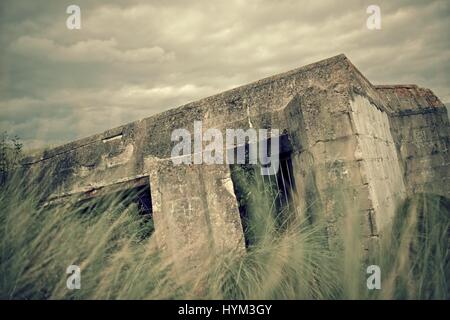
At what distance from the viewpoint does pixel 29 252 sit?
2.32 meters

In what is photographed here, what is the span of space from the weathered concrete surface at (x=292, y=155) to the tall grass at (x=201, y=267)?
0.48 m

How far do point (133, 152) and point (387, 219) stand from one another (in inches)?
164

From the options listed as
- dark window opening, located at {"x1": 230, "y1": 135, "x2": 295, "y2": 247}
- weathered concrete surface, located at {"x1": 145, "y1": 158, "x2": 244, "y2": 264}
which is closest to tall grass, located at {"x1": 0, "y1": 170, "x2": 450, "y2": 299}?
dark window opening, located at {"x1": 230, "y1": 135, "x2": 295, "y2": 247}

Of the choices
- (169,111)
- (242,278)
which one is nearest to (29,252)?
(242,278)

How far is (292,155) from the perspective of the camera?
4.23 meters

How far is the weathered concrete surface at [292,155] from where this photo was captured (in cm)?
350

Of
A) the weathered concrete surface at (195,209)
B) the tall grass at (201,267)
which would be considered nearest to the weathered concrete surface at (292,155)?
the weathered concrete surface at (195,209)

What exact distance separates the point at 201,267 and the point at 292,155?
6.71 feet

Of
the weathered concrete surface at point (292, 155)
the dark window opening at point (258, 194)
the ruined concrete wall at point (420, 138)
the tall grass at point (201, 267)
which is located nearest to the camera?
the tall grass at point (201, 267)

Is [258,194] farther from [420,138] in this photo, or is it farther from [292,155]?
[420,138]

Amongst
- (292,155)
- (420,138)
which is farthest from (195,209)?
(420,138)

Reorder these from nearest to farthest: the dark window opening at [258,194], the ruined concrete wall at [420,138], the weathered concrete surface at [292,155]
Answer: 1. the dark window opening at [258,194]
2. the weathered concrete surface at [292,155]
3. the ruined concrete wall at [420,138]

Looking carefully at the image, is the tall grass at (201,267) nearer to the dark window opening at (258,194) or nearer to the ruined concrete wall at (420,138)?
the dark window opening at (258,194)
